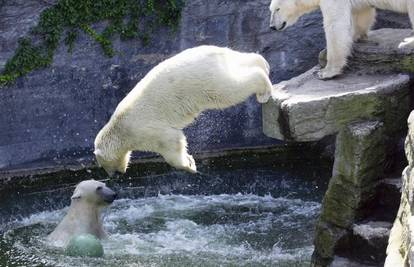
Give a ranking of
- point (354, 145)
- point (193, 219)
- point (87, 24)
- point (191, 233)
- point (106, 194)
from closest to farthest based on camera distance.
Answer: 1. point (354, 145)
2. point (106, 194)
3. point (191, 233)
4. point (193, 219)
5. point (87, 24)

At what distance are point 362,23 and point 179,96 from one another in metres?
2.18

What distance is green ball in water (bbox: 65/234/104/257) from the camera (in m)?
8.45

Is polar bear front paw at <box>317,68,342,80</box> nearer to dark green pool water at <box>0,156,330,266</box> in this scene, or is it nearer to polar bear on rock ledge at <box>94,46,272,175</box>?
polar bear on rock ledge at <box>94,46,272,175</box>

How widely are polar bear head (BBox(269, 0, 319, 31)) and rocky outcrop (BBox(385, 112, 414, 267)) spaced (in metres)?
2.97

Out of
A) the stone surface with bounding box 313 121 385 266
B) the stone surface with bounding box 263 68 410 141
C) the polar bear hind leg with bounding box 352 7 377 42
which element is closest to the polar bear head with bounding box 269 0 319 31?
the polar bear hind leg with bounding box 352 7 377 42

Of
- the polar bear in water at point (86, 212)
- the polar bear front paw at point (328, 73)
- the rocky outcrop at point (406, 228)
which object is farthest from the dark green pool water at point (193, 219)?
the rocky outcrop at point (406, 228)

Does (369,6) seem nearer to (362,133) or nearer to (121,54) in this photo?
(362,133)

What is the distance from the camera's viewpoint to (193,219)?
9844 millimetres

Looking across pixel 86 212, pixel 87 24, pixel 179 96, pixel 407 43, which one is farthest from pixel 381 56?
pixel 87 24

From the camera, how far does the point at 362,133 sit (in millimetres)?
7078

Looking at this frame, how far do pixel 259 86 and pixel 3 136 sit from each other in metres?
5.55

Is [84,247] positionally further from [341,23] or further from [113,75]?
[113,75]

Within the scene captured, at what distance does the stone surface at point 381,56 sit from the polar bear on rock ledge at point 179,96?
98cm

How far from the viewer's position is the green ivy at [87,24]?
12.0 metres
